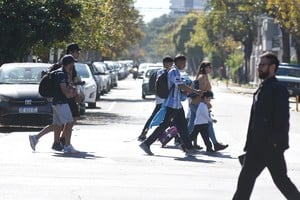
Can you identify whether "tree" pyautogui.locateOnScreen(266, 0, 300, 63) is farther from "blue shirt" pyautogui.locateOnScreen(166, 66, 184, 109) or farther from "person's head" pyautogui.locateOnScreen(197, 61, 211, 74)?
"blue shirt" pyautogui.locateOnScreen(166, 66, 184, 109)

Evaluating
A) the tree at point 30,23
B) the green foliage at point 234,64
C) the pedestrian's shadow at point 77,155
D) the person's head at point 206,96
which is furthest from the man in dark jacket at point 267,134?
the green foliage at point 234,64

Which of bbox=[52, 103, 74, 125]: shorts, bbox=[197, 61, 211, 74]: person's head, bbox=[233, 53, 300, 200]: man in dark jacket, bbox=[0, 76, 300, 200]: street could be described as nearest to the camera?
bbox=[233, 53, 300, 200]: man in dark jacket

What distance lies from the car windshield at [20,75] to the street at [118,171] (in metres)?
1.51

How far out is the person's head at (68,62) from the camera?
1455 cm

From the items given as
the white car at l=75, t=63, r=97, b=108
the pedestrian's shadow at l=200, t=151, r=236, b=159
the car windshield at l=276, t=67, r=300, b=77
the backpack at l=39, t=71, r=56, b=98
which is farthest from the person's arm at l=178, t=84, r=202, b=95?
the car windshield at l=276, t=67, r=300, b=77

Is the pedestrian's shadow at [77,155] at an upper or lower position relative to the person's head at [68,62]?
lower

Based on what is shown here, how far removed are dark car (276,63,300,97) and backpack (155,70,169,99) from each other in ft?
86.3

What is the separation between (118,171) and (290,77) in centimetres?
3054

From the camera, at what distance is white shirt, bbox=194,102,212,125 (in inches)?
623

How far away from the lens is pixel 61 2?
2698 centimetres

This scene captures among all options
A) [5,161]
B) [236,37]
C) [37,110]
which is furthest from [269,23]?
[5,161]

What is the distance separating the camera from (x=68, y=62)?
14586 mm

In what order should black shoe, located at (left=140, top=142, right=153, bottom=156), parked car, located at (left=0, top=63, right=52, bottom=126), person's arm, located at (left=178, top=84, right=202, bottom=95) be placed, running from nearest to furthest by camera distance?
1. person's arm, located at (left=178, top=84, right=202, bottom=95)
2. black shoe, located at (left=140, top=142, right=153, bottom=156)
3. parked car, located at (left=0, top=63, right=52, bottom=126)

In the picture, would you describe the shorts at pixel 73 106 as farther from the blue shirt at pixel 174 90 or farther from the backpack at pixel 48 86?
the blue shirt at pixel 174 90
